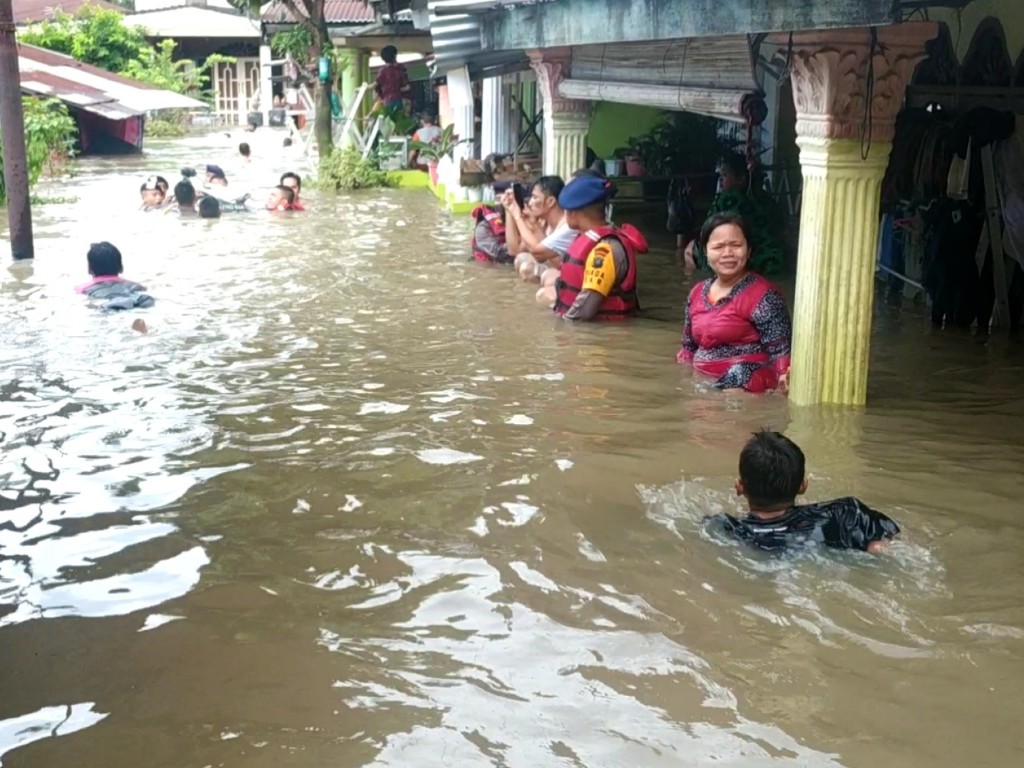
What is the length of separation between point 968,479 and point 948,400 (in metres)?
1.49

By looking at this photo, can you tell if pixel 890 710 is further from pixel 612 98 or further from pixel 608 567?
pixel 612 98

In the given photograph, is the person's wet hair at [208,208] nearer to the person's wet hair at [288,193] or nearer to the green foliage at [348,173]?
the person's wet hair at [288,193]

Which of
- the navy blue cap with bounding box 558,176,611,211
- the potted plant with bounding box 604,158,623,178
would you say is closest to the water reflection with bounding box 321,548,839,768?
the navy blue cap with bounding box 558,176,611,211

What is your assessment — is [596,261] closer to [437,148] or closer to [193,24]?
[437,148]

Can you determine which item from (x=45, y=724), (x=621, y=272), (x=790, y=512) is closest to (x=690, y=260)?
(x=621, y=272)

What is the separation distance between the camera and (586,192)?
8852 mm

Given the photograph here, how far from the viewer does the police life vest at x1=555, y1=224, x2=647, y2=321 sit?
873 cm

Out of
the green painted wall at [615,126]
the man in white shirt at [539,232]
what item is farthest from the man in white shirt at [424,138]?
the man in white shirt at [539,232]

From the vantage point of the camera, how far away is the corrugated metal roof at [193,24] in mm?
38812

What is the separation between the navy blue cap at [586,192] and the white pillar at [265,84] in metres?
33.0

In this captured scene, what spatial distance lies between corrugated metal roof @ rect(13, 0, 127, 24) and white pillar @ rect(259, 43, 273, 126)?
4558mm

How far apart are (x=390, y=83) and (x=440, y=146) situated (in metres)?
2.65

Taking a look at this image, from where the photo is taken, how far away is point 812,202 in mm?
6301

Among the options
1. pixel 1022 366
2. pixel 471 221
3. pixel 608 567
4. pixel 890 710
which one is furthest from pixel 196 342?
pixel 471 221
